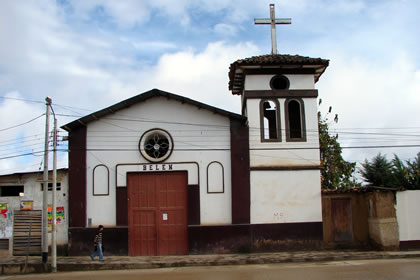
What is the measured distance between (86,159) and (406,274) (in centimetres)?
1233

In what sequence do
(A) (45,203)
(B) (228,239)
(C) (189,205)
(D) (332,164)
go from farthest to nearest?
(D) (332,164) → (C) (189,205) → (B) (228,239) → (A) (45,203)

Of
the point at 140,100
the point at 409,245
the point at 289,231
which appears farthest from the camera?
the point at 140,100

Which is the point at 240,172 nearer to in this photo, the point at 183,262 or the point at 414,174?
the point at 183,262

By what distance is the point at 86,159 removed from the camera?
18.9m

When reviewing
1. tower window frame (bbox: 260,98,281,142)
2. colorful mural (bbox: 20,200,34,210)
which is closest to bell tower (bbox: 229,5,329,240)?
tower window frame (bbox: 260,98,281,142)

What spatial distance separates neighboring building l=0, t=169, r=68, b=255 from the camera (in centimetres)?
1872

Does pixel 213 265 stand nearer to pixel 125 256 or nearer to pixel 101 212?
pixel 125 256

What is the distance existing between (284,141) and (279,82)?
2.59m

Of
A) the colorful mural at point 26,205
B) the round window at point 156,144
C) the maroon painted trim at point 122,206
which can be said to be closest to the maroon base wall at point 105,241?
the maroon painted trim at point 122,206

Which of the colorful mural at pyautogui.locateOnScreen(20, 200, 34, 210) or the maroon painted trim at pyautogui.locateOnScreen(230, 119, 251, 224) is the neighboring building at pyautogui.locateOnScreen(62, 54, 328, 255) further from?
the colorful mural at pyautogui.locateOnScreen(20, 200, 34, 210)

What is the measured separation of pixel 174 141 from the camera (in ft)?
61.9

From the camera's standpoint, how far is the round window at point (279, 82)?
1933 centimetres

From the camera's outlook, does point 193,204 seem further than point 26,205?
No

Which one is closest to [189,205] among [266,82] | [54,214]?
[54,214]
